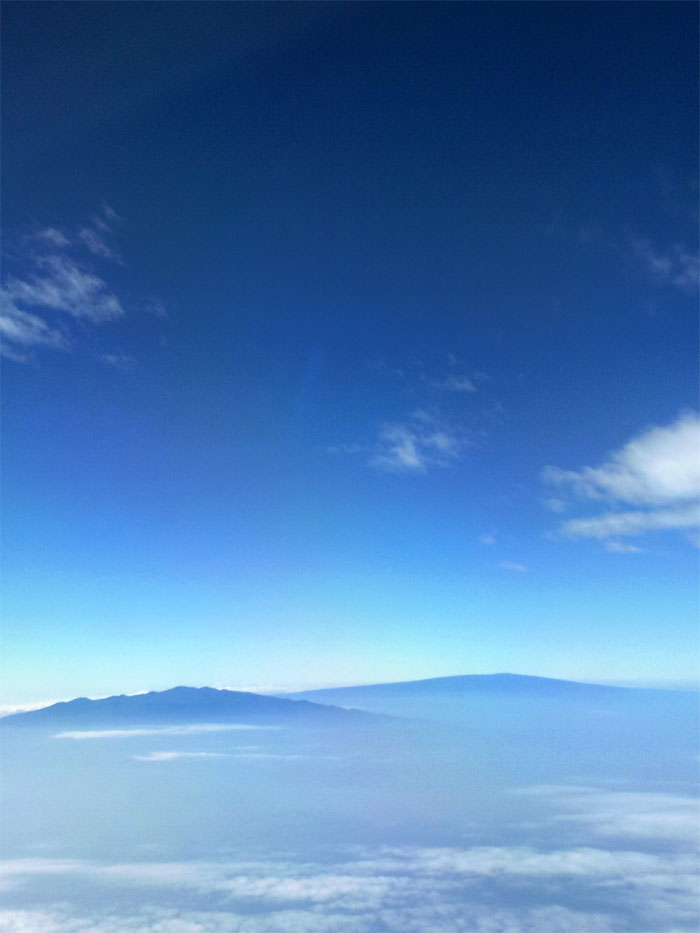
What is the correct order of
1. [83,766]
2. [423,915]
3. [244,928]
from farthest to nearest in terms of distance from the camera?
[83,766] < [423,915] < [244,928]

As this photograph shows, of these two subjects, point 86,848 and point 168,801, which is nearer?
point 86,848

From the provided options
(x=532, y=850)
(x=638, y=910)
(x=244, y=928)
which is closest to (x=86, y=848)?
(x=244, y=928)

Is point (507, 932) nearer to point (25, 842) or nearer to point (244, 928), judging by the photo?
point (244, 928)

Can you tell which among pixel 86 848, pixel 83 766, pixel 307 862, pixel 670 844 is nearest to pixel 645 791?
pixel 670 844

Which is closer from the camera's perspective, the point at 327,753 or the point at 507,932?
the point at 507,932

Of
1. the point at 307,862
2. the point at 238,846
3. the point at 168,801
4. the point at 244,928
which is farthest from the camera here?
the point at 168,801

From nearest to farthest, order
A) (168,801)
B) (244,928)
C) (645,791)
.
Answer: (244,928)
(645,791)
(168,801)

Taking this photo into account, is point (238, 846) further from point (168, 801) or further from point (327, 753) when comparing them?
point (327, 753)

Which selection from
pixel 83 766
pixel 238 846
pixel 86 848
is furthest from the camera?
pixel 83 766

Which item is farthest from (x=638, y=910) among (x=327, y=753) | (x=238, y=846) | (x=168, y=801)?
(x=327, y=753)
